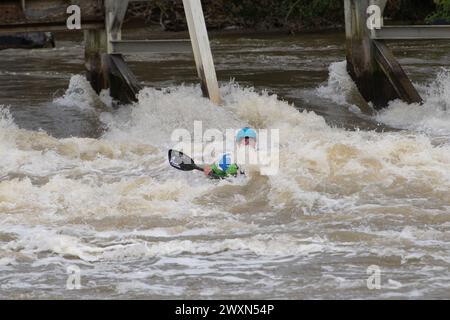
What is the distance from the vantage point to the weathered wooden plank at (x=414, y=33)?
43.9ft

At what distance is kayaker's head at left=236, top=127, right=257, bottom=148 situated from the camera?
10086 millimetres

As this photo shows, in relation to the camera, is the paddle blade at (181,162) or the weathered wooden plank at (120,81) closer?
the paddle blade at (181,162)

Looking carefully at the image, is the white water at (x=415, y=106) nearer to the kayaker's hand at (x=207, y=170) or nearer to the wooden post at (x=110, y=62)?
the wooden post at (x=110, y=62)

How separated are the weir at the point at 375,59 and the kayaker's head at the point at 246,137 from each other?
4316mm

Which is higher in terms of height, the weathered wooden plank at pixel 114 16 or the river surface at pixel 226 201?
the weathered wooden plank at pixel 114 16

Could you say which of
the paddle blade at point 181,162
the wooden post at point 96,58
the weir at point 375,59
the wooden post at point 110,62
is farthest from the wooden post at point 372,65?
the paddle blade at point 181,162

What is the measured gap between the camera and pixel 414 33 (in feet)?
44.7

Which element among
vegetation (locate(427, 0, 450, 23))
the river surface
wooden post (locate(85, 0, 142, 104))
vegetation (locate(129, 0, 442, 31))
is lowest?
the river surface

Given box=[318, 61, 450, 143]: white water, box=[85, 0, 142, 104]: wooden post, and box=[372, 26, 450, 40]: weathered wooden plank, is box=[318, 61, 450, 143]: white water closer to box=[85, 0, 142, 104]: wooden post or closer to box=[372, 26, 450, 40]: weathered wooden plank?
box=[372, 26, 450, 40]: weathered wooden plank

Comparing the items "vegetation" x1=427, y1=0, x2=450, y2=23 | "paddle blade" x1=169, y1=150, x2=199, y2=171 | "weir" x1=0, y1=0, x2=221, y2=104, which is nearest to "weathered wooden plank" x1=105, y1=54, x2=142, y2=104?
"weir" x1=0, y1=0, x2=221, y2=104

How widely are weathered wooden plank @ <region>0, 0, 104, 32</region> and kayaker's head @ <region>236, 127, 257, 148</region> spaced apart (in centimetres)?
484

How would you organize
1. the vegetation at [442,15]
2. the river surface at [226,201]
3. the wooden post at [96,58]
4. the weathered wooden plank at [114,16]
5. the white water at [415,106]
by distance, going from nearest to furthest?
1. the river surface at [226,201]
2. the white water at [415,106]
3. the weathered wooden plank at [114,16]
4. the wooden post at [96,58]
5. the vegetation at [442,15]

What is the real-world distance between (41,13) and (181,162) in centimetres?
484

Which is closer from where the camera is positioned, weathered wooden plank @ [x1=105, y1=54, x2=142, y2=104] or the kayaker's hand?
the kayaker's hand
